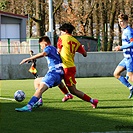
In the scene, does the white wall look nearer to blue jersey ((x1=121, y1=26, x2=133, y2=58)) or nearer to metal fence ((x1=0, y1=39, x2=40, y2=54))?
metal fence ((x1=0, y1=39, x2=40, y2=54))

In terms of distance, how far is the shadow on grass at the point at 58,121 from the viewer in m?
9.62

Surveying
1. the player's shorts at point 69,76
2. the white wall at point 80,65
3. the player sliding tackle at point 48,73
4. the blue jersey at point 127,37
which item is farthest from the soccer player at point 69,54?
the white wall at point 80,65

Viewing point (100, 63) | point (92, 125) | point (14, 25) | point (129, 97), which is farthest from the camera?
point (14, 25)

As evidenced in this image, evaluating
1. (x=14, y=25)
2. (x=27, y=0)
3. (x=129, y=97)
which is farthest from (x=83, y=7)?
(x=129, y=97)

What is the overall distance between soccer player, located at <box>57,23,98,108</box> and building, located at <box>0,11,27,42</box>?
119ft

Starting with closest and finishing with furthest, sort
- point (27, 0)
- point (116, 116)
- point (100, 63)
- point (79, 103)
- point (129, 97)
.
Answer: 1. point (116, 116)
2. point (79, 103)
3. point (129, 97)
4. point (100, 63)
5. point (27, 0)

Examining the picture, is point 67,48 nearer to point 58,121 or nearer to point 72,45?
point 72,45

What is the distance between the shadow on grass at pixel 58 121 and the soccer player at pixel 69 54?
37 cm

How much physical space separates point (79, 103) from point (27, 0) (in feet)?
144

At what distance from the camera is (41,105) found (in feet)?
43.6

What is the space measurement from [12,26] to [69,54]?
122ft

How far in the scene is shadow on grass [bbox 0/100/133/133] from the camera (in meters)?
9.62

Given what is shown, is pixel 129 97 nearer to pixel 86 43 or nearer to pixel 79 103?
pixel 79 103

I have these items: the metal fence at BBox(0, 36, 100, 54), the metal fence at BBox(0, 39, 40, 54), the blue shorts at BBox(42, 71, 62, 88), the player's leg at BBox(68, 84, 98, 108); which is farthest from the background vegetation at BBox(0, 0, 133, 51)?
the blue shorts at BBox(42, 71, 62, 88)
